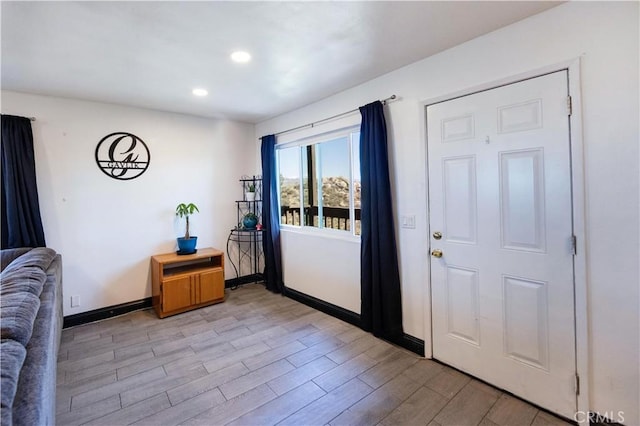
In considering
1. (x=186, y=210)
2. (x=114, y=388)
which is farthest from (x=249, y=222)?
(x=114, y=388)

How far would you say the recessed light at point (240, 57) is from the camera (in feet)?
7.47

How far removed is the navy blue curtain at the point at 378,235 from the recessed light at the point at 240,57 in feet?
3.62

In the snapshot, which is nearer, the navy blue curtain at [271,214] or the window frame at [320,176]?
the window frame at [320,176]

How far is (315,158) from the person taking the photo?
373 centimetres

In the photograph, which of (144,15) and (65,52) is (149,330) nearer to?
(65,52)

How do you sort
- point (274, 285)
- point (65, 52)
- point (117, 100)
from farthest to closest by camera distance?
point (274, 285) < point (117, 100) < point (65, 52)

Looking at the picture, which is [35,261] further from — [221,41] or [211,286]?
[221,41]

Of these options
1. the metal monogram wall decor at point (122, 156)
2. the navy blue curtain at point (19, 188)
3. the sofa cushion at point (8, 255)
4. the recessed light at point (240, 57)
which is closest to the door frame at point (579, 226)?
the recessed light at point (240, 57)

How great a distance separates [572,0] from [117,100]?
4.04 m

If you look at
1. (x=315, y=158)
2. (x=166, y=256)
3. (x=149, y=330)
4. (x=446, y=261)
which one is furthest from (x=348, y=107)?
(x=149, y=330)

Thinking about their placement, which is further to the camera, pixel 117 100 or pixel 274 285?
pixel 274 285

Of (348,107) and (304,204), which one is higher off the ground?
(348,107)

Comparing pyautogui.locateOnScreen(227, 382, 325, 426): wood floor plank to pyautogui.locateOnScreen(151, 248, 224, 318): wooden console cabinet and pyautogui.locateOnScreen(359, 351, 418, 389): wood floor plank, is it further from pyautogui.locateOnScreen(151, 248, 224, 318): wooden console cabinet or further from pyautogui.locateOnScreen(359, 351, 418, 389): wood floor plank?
pyautogui.locateOnScreen(151, 248, 224, 318): wooden console cabinet

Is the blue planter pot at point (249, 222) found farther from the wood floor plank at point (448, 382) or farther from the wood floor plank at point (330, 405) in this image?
the wood floor plank at point (448, 382)
